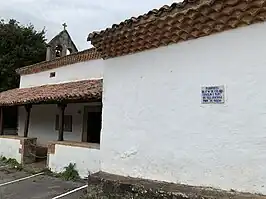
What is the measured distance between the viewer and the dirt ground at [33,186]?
7.38 meters

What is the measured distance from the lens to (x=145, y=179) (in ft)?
18.8

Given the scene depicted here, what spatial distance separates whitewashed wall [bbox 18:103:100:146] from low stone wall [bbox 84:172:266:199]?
22.2ft

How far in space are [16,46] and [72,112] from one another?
487 inches

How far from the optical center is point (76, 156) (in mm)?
9195

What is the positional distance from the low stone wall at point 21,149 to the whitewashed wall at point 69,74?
3.27 metres

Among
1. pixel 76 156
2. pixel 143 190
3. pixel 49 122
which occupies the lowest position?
pixel 143 190

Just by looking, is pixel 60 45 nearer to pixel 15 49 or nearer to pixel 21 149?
pixel 15 49

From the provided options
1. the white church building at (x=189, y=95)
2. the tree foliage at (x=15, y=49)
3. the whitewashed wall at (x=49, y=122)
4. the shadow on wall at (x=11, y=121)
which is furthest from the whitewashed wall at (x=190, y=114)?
the tree foliage at (x=15, y=49)

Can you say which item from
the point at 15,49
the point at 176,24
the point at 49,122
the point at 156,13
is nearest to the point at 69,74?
the point at 49,122

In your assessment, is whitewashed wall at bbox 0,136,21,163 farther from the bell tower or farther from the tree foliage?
the tree foliage

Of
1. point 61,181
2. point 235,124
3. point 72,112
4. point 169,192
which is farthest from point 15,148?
point 235,124

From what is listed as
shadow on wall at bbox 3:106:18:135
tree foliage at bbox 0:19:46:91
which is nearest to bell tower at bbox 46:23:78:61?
shadow on wall at bbox 3:106:18:135

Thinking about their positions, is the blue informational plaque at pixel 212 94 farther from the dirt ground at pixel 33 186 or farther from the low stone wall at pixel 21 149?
the low stone wall at pixel 21 149

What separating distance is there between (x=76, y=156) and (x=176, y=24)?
5477mm
